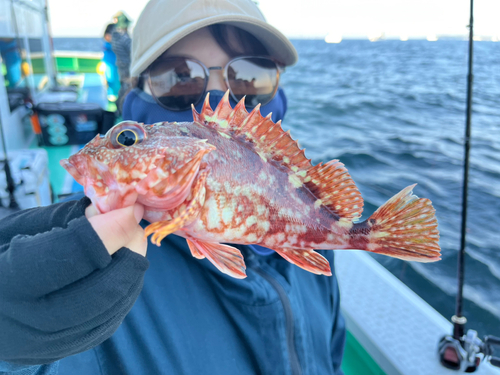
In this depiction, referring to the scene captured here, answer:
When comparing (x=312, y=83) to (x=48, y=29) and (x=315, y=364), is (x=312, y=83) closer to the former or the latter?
(x=48, y=29)

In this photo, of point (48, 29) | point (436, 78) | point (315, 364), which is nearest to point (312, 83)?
point (436, 78)

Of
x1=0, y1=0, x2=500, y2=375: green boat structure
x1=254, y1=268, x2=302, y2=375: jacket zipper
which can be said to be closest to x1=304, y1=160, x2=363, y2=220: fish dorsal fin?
x1=254, y1=268, x2=302, y2=375: jacket zipper

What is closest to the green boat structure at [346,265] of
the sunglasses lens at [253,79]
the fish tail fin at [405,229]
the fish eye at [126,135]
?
the fish tail fin at [405,229]

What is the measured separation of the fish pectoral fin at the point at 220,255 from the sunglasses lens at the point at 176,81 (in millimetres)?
927

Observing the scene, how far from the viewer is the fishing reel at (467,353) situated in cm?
247

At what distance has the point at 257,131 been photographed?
156 cm

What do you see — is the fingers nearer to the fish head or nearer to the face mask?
the fish head

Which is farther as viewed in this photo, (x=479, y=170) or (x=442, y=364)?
(x=479, y=170)

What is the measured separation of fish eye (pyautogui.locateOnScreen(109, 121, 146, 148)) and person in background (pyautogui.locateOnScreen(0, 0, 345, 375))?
0.27m

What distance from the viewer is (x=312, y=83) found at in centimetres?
2577

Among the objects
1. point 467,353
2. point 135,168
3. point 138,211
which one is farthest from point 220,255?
point 467,353

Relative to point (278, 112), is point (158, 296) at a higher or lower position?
lower

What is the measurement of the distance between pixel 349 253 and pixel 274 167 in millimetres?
2595

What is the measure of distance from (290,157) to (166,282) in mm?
947
